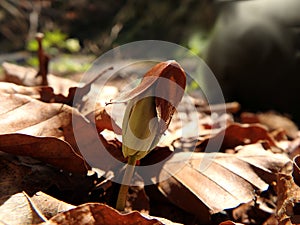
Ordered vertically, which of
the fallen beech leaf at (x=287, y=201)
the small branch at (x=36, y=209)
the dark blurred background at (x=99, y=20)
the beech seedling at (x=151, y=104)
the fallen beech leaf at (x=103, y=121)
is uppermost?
the beech seedling at (x=151, y=104)

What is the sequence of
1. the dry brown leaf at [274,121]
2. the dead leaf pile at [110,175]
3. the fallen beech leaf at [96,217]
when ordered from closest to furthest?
the fallen beech leaf at [96,217] → the dead leaf pile at [110,175] → the dry brown leaf at [274,121]

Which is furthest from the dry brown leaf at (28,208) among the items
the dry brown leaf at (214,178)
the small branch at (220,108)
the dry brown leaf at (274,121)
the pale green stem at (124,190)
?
the dry brown leaf at (274,121)

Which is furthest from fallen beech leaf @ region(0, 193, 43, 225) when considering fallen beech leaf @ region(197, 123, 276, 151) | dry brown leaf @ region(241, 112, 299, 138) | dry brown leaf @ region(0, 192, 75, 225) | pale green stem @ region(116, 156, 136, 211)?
dry brown leaf @ region(241, 112, 299, 138)

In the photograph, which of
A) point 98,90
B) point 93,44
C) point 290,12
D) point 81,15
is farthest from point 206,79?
point 81,15

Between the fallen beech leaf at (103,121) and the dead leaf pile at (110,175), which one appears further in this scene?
the fallen beech leaf at (103,121)

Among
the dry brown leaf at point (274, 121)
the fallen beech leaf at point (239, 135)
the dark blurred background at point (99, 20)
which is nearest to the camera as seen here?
the fallen beech leaf at point (239, 135)

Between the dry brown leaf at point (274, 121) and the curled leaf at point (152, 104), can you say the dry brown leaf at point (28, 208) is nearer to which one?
the curled leaf at point (152, 104)

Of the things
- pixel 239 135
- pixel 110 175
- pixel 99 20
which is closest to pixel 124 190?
pixel 110 175

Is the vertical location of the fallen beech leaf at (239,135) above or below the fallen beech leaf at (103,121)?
below
